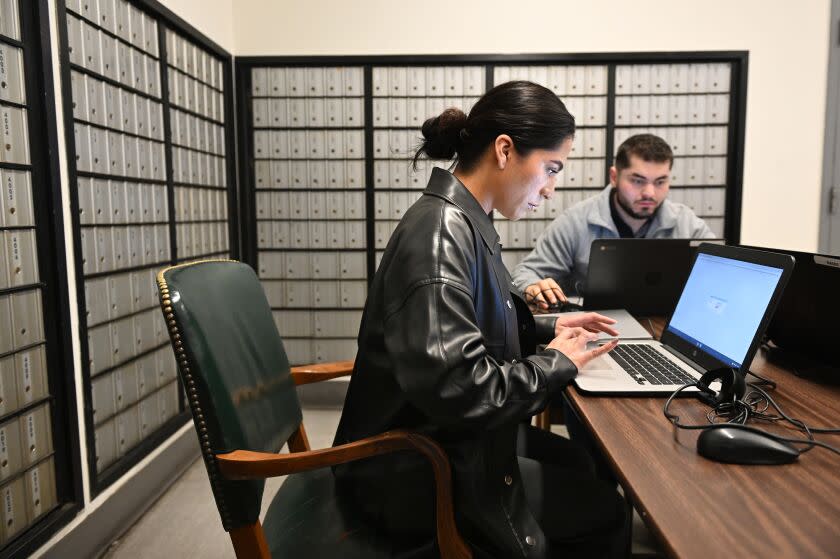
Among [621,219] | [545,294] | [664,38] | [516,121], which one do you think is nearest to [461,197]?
[516,121]

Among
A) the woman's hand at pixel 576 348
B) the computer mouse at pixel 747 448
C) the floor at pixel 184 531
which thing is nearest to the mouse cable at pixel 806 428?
the computer mouse at pixel 747 448

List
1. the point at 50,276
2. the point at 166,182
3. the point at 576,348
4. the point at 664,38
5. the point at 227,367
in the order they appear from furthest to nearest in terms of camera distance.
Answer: the point at 664,38 → the point at 166,182 → the point at 50,276 → the point at 576,348 → the point at 227,367

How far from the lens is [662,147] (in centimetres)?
207

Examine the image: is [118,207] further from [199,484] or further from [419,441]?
[419,441]

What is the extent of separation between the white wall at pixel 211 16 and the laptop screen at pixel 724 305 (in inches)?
85.9

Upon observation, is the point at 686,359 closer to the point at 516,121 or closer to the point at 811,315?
the point at 811,315

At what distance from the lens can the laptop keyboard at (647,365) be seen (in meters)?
1.08

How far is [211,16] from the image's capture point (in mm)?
2709

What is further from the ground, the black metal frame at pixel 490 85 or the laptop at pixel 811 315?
the black metal frame at pixel 490 85

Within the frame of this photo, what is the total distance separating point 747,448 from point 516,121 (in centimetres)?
65

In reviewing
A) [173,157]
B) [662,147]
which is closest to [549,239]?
[662,147]

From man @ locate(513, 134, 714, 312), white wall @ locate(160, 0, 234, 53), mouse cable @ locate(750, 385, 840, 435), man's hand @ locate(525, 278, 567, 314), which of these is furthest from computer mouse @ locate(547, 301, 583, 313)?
white wall @ locate(160, 0, 234, 53)

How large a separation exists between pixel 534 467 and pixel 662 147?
1.40 m

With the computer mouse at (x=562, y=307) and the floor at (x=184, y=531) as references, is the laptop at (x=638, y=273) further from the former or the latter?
the floor at (x=184, y=531)
